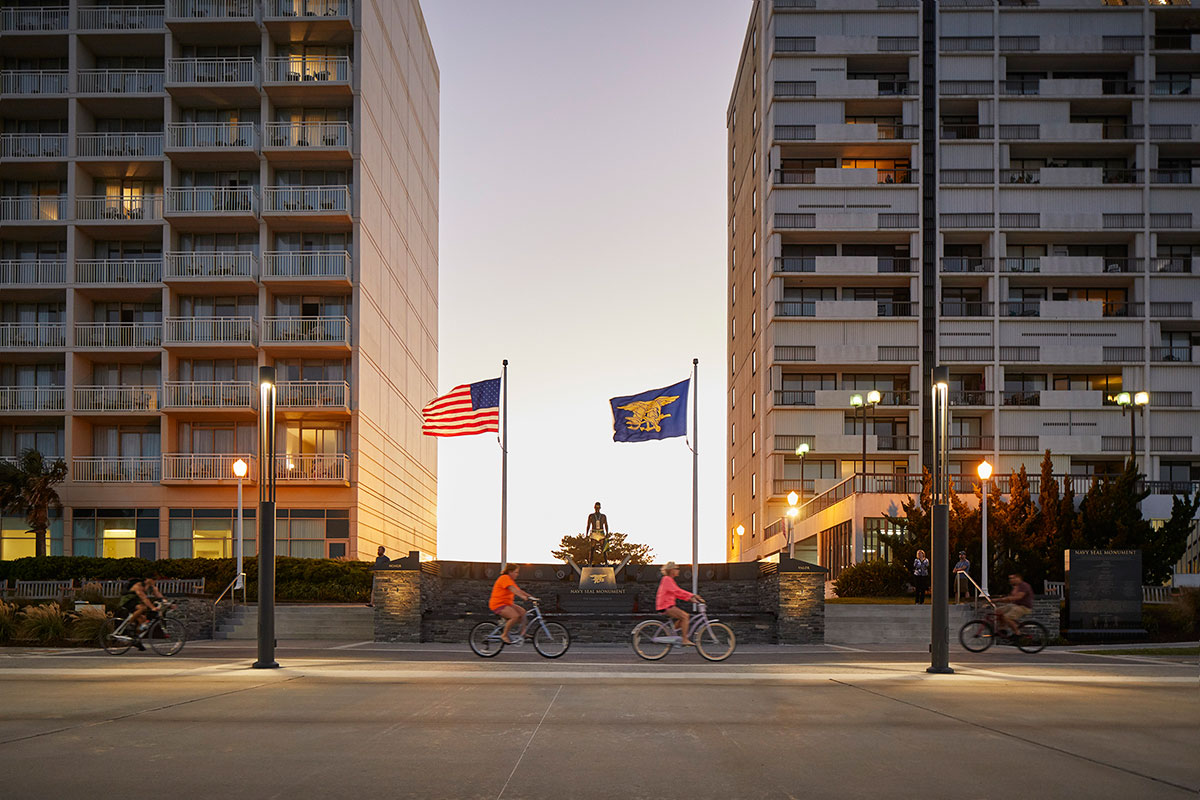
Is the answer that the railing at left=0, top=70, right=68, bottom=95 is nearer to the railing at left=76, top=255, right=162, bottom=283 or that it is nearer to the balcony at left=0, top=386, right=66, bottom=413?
the railing at left=76, top=255, right=162, bottom=283

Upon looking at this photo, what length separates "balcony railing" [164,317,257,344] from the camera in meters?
50.1

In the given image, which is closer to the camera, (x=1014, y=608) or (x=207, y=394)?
(x=1014, y=608)

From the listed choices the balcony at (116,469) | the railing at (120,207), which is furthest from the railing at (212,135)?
the balcony at (116,469)

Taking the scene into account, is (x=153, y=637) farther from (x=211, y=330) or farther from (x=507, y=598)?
(x=211, y=330)

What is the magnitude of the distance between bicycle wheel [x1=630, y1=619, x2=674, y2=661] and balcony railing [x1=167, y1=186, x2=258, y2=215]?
35.6m

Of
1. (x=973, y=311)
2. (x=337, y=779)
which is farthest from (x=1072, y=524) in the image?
(x=337, y=779)

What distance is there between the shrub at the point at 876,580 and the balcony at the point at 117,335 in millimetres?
31482

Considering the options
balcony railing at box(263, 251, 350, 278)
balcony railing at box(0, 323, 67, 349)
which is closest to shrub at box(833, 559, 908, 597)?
balcony railing at box(263, 251, 350, 278)

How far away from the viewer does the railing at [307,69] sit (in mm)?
51219

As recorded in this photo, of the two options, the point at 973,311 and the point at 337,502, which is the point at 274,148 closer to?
the point at 337,502

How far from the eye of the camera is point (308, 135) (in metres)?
51.7

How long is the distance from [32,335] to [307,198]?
14.0m

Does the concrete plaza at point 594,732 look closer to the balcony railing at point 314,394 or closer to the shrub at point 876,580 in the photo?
the shrub at point 876,580

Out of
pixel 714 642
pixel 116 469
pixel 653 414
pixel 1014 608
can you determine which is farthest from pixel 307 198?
pixel 1014 608
